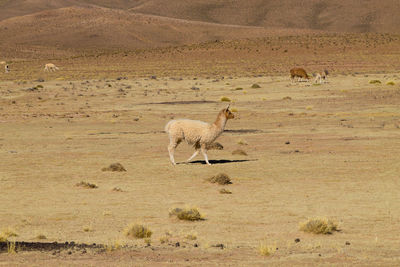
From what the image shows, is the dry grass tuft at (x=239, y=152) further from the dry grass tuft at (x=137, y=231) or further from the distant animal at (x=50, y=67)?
the distant animal at (x=50, y=67)

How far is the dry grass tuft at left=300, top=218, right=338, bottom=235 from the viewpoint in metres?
11.5

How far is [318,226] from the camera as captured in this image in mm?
11477

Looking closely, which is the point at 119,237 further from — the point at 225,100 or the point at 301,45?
the point at 301,45

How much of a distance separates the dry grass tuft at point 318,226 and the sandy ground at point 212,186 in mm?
133

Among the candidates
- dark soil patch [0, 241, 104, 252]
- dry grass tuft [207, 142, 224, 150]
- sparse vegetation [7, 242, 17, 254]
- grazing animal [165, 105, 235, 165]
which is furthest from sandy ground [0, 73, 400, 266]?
grazing animal [165, 105, 235, 165]

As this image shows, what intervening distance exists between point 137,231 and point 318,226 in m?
2.59

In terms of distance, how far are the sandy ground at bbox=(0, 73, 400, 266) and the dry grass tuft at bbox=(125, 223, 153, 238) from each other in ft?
0.37

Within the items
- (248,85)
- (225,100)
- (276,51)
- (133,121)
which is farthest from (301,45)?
(133,121)

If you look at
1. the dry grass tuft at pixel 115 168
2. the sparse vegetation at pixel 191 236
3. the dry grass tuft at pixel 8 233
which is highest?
the dry grass tuft at pixel 115 168

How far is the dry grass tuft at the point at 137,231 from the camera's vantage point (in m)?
11.2

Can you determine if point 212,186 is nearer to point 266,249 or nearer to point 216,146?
point 266,249

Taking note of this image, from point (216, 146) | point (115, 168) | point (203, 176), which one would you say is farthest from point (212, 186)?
point (216, 146)

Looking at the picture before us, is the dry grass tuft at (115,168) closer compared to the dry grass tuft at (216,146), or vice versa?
the dry grass tuft at (115,168)

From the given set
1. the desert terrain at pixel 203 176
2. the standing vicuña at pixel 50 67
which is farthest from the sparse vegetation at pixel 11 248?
the standing vicuña at pixel 50 67
